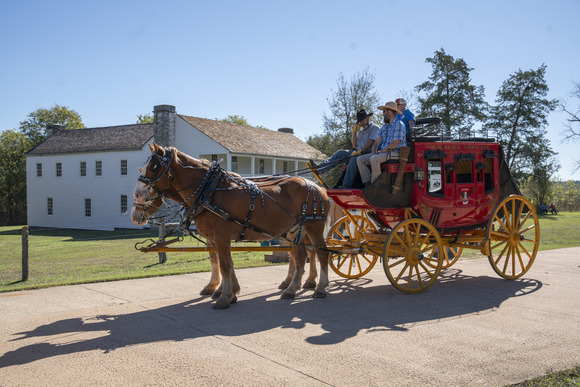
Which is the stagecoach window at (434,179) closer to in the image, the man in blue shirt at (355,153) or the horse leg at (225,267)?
the man in blue shirt at (355,153)

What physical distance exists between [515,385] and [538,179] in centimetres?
5286

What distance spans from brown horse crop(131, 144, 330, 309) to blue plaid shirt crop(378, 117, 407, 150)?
5.14 ft

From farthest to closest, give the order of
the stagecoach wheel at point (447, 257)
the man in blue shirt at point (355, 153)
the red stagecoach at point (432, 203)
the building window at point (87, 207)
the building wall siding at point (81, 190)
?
1. the building window at point (87, 207)
2. the building wall siding at point (81, 190)
3. the stagecoach wheel at point (447, 257)
4. the man in blue shirt at point (355, 153)
5. the red stagecoach at point (432, 203)

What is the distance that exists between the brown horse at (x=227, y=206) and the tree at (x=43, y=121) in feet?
216

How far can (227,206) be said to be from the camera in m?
7.50

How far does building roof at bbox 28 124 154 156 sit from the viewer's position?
1597 inches

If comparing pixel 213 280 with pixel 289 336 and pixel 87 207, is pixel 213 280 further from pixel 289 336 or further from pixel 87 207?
pixel 87 207

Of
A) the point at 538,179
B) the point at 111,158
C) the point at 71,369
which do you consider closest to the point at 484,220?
the point at 71,369

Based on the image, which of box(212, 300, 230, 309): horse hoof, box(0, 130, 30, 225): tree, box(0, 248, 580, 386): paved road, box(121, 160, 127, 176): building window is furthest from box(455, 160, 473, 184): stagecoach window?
box(0, 130, 30, 225): tree

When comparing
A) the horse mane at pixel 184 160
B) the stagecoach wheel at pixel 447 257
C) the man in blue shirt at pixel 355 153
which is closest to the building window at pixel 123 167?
the stagecoach wheel at pixel 447 257

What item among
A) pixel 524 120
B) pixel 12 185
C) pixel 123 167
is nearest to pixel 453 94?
pixel 524 120

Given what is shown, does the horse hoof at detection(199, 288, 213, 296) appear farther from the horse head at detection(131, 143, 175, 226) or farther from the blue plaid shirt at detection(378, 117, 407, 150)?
the blue plaid shirt at detection(378, 117, 407, 150)

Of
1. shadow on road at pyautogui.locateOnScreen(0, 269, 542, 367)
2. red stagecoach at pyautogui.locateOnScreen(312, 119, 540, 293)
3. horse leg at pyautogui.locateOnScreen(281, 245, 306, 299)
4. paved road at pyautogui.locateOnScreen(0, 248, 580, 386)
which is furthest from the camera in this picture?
red stagecoach at pyautogui.locateOnScreen(312, 119, 540, 293)

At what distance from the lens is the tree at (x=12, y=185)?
56.8 m
